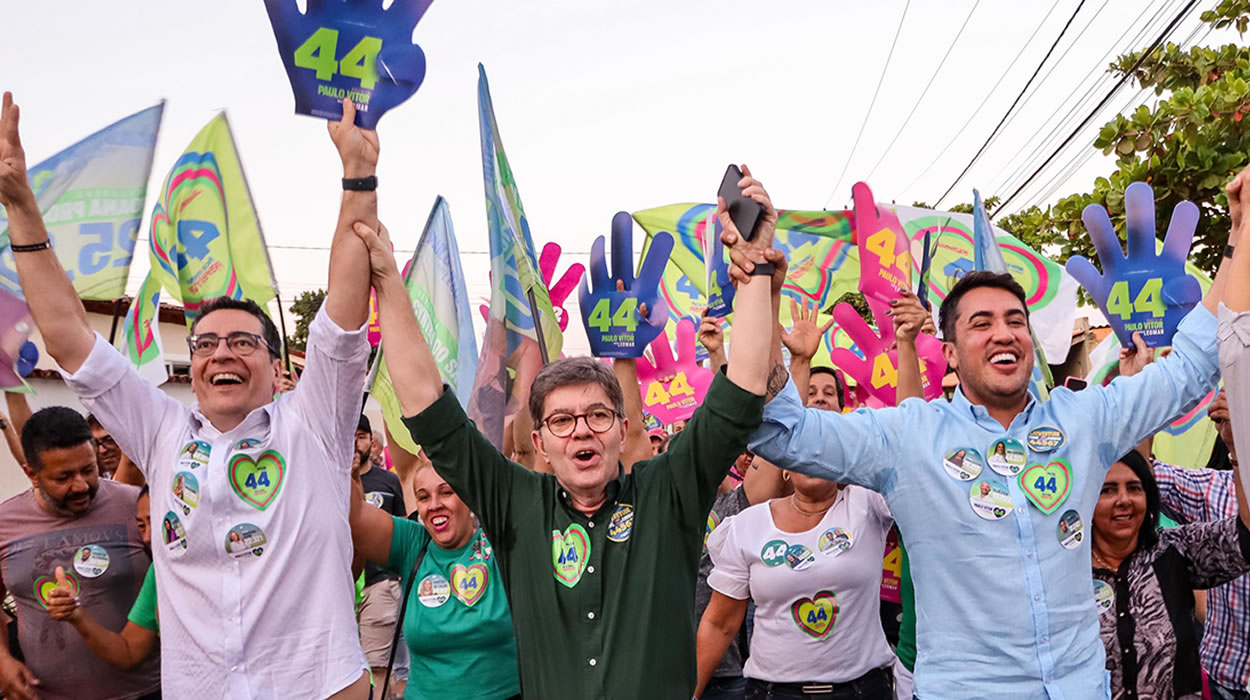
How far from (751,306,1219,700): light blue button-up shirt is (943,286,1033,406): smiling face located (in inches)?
2.4

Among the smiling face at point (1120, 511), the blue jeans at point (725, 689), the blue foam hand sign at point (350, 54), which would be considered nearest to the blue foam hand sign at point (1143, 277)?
the smiling face at point (1120, 511)

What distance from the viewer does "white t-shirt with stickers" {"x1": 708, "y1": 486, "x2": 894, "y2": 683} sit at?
357cm

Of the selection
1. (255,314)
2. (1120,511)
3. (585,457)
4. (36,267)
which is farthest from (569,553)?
(1120,511)

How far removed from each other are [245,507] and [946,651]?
5.67ft

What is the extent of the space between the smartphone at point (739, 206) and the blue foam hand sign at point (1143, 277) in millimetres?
2632

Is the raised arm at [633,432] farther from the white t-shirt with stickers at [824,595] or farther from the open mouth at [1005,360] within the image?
the open mouth at [1005,360]

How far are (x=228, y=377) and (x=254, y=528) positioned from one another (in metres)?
0.42

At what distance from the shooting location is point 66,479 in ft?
12.2

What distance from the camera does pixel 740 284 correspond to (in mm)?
2357

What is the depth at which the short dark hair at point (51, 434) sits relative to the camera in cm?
374

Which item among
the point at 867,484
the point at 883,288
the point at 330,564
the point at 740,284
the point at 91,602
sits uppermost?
the point at 883,288

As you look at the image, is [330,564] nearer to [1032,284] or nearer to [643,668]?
[643,668]

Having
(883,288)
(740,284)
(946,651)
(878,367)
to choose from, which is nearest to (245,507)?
(740,284)

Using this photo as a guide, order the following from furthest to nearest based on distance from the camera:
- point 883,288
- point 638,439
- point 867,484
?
point 883,288 < point 638,439 < point 867,484
